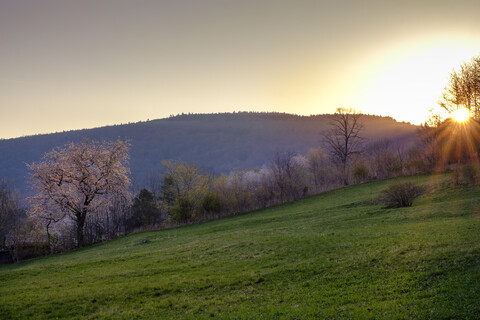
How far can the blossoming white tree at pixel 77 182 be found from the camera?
46.2 m

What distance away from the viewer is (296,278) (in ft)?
48.0

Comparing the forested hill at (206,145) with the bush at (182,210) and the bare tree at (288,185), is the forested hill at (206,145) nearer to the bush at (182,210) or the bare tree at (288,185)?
the bare tree at (288,185)

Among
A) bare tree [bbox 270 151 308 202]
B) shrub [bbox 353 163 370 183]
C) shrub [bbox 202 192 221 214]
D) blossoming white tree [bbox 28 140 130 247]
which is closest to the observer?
blossoming white tree [bbox 28 140 130 247]

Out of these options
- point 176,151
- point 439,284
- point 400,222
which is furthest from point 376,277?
point 176,151

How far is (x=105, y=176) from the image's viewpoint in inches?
1933

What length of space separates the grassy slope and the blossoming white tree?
23.1 metres

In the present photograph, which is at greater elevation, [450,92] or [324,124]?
[324,124]

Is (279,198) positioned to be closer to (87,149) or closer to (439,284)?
(87,149)

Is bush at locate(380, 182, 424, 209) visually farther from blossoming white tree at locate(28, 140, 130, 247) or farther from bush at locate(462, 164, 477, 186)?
blossoming white tree at locate(28, 140, 130, 247)


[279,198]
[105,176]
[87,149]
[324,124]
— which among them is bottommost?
[279,198]

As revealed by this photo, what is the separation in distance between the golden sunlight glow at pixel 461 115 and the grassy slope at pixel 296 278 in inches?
1141

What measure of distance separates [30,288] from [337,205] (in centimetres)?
2891

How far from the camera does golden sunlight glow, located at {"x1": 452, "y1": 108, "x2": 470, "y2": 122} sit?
160 ft

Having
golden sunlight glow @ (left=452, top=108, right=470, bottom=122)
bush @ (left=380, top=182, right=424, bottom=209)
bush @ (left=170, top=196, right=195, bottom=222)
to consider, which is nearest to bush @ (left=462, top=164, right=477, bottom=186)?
bush @ (left=380, top=182, right=424, bottom=209)
